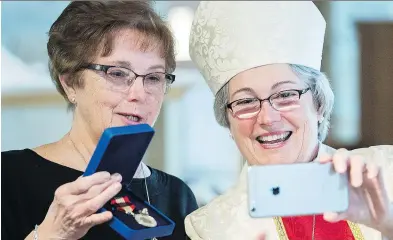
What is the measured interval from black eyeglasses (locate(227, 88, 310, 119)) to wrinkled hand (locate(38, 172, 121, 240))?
228mm

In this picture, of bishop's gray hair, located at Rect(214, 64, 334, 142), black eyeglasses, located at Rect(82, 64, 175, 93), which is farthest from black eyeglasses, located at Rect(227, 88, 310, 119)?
black eyeglasses, located at Rect(82, 64, 175, 93)

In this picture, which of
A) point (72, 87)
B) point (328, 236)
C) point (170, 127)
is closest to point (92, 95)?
point (72, 87)

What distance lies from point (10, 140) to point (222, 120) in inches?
Result: 15.1

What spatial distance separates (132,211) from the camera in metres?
1.02

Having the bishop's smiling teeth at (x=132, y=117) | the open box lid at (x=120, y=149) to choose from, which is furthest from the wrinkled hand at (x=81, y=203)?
the bishop's smiling teeth at (x=132, y=117)

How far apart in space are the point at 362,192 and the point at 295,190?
4.2 inches

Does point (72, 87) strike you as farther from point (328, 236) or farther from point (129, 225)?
point (328, 236)

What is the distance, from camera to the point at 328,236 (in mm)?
1076

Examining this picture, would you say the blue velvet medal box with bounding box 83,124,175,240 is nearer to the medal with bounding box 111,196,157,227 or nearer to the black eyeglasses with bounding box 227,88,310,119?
the medal with bounding box 111,196,157,227

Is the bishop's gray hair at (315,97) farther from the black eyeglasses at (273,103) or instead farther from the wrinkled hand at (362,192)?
the wrinkled hand at (362,192)

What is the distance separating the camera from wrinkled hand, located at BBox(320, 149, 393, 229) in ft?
2.77

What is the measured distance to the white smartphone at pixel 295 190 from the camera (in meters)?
0.84

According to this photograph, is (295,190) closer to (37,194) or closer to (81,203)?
(81,203)

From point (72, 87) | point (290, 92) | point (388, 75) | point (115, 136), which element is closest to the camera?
point (115, 136)
